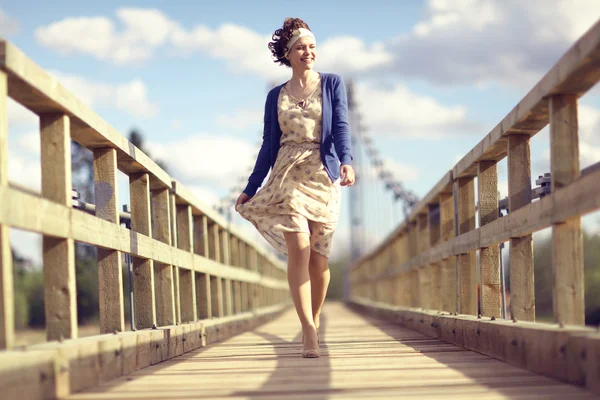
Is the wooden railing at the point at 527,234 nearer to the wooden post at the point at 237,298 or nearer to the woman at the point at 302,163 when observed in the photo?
the woman at the point at 302,163

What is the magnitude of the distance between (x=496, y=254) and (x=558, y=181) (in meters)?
1.28

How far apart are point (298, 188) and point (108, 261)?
0.96m

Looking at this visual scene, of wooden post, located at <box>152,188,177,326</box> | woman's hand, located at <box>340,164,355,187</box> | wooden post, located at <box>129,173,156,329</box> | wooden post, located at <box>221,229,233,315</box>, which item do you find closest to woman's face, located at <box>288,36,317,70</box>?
woman's hand, located at <box>340,164,355,187</box>

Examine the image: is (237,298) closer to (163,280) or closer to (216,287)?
(216,287)

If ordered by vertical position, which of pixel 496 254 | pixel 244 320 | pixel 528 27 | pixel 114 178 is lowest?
pixel 244 320

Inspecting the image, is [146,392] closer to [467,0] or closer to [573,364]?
[573,364]

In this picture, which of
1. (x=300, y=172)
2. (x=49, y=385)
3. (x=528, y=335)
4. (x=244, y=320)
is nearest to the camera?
(x=49, y=385)

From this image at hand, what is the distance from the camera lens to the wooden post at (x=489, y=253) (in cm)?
388

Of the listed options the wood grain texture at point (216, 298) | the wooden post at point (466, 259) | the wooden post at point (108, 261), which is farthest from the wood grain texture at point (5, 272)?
the wood grain texture at point (216, 298)

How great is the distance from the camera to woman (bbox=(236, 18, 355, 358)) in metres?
3.78

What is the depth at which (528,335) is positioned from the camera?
109 inches

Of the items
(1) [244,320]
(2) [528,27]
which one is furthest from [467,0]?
(1) [244,320]

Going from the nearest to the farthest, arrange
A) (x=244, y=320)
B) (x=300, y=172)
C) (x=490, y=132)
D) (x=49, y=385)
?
1. (x=49, y=385)
2. (x=490, y=132)
3. (x=300, y=172)
4. (x=244, y=320)

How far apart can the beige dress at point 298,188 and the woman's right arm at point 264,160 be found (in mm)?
90
